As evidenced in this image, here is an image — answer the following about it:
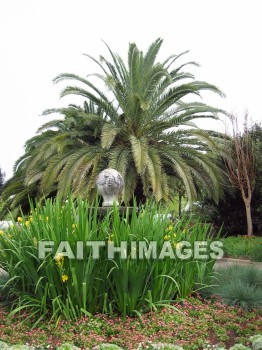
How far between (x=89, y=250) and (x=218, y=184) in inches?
359

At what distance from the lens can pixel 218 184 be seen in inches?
523

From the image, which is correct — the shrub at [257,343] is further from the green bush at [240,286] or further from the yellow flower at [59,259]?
the yellow flower at [59,259]

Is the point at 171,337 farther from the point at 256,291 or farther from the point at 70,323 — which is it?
the point at 256,291

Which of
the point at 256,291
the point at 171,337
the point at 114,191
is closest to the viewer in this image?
the point at 171,337

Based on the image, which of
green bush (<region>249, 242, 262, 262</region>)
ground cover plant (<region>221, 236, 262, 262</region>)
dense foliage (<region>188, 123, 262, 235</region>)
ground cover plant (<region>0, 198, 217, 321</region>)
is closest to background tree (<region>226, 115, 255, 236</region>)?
dense foliage (<region>188, 123, 262, 235</region>)

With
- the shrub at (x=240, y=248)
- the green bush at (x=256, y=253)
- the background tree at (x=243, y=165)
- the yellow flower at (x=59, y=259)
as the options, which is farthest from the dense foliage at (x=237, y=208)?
the yellow flower at (x=59, y=259)

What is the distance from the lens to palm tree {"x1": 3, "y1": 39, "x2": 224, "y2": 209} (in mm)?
13023

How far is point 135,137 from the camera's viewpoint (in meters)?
13.3

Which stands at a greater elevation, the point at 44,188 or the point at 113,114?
the point at 113,114

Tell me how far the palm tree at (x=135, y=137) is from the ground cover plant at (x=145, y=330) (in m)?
7.92

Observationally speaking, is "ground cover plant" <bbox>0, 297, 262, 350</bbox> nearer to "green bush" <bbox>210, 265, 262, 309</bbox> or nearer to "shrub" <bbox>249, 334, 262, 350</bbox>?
"shrub" <bbox>249, 334, 262, 350</bbox>

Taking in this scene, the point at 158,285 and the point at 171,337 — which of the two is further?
the point at 158,285

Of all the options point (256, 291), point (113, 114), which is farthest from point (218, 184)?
point (256, 291)

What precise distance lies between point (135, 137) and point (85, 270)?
A: 8.99 meters
